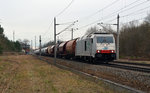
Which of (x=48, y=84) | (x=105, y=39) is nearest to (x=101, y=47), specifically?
(x=105, y=39)

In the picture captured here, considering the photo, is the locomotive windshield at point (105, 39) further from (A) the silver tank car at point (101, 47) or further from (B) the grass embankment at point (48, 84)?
(B) the grass embankment at point (48, 84)

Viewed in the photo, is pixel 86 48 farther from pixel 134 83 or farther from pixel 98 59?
pixel 134 83

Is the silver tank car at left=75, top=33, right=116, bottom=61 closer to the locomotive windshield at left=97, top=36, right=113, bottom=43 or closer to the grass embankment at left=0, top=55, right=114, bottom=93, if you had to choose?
the locomotive windshield at left=97, top=36, right=113, bottom=43

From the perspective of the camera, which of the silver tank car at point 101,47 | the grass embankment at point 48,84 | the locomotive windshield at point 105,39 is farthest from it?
the locomotive windshield at point 105,39

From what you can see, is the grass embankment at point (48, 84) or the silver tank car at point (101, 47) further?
the silver tank car at point (101, 47)

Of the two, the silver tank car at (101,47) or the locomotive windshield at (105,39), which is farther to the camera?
the locomotive windshield at (105,39)

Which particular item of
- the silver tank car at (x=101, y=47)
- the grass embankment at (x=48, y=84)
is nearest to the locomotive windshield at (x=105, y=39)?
the silver tank car at (x=101, y=47)

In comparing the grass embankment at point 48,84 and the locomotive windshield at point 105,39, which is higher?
the locomotive windshield at point 105,39

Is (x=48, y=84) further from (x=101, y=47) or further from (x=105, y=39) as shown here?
(x=105, y=39)

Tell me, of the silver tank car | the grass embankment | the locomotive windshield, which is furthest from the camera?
the locomotive windshield

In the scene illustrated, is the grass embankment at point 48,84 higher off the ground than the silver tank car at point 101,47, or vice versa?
the silver tank car at point 101,47

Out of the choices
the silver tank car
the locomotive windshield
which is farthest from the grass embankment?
the locomotive windshield

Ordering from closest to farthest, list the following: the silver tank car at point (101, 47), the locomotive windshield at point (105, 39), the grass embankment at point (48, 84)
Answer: the grass embankment at point (48, 84) → the silver tank car at point (101, 47) → the locomotive windshield at point (105, 39)

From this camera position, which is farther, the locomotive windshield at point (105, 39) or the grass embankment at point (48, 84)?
the locomotive windshield at point (105, 39)
